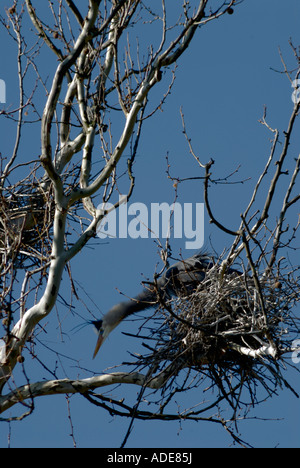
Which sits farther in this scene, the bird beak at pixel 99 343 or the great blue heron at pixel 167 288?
the bird beak at pixel 99 343

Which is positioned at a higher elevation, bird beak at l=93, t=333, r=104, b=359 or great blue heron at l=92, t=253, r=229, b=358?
great blue heron at l=92, t=253, r=229, b=358

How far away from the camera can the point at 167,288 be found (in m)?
6.67

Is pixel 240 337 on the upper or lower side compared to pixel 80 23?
lower

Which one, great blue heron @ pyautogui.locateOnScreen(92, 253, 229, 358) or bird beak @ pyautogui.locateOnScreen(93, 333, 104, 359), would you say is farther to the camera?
bird beak @ pyautogui.locateOnScreen(93, 333, 104, 359)

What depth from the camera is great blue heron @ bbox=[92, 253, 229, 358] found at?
6.33 metres

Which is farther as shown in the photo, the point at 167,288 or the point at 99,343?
the point at 99,343

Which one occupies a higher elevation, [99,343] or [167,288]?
[167,288]

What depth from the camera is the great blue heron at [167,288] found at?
6332 mm

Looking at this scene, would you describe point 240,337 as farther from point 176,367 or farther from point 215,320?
point 176,367

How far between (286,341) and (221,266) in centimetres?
74

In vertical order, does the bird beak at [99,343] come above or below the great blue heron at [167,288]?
below

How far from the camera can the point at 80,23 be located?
5.75 m
